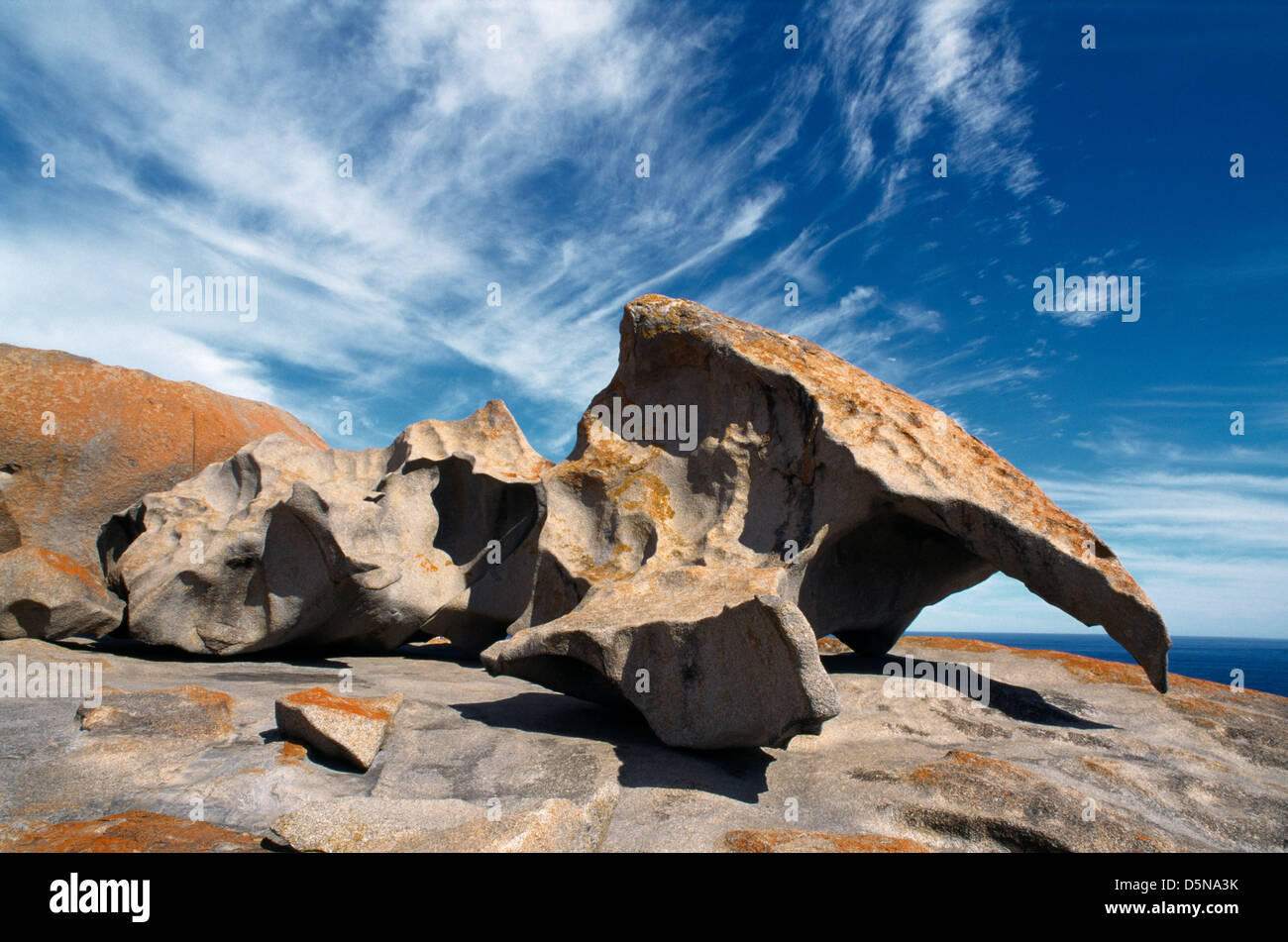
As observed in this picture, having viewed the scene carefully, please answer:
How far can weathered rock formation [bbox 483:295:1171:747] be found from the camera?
565 cm

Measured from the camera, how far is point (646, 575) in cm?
666

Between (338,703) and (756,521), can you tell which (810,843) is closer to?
(338,703)

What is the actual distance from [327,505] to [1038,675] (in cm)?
773

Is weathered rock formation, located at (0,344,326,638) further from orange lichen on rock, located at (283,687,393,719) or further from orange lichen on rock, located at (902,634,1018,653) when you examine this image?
orange lichen on rock, located at (902,634,1018,653)

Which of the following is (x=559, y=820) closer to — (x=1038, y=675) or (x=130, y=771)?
(x=130, y=771)

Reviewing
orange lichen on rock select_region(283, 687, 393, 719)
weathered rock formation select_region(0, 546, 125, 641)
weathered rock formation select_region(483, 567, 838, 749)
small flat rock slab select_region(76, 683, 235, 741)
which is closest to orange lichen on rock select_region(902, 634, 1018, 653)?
weathered rock formation select_region(483, 567, 838, 749)

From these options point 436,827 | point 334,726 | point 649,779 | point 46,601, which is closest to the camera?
point 436,827

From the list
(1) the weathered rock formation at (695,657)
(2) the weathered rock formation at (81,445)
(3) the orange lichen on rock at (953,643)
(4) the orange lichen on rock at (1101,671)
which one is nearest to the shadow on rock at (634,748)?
(1) the weathered rock formation at (695,657)

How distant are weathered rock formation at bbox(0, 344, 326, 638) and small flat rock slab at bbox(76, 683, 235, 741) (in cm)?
508

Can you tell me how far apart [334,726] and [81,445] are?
28.5ft

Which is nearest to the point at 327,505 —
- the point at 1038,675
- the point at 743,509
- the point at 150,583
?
the point at 150,583

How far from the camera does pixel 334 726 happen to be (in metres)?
4.65

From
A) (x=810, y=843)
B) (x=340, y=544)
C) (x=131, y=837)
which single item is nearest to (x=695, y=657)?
(x=810, y=843)

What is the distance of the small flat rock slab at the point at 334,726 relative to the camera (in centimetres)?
461
